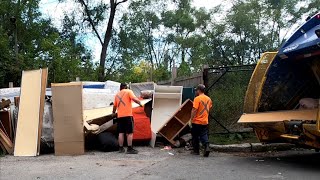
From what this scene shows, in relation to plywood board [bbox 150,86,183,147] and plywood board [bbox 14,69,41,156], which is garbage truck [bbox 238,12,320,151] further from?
plywood board [bbox 14,69,41,156]

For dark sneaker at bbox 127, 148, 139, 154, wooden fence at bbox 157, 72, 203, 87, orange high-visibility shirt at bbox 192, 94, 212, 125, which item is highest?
wooden fence at bbox 157, 72, 203, 87

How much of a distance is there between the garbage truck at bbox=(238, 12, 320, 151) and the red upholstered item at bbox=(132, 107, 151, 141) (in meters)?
2.82

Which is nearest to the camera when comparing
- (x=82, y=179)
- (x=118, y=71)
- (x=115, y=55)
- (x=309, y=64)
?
(x=82, y=179)

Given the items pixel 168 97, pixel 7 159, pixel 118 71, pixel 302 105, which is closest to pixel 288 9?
pixel 118 71

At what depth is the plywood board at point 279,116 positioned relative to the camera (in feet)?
23.5

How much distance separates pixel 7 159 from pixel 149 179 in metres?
3.66

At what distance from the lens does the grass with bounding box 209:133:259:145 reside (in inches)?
391

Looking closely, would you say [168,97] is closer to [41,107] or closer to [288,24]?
[41,107]

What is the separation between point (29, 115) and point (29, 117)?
0.05 metres

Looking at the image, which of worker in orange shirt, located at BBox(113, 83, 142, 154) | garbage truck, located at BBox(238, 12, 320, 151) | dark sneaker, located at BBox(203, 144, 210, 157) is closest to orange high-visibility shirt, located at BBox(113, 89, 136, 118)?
worker in orange shirt, located at BBox(113, 83, 142, 154)

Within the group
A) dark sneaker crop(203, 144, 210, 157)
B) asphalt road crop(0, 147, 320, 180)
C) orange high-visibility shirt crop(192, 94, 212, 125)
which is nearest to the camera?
asphalt road crop(0, 147, 320, 180)

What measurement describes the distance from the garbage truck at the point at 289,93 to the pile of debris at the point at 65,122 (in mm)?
2663

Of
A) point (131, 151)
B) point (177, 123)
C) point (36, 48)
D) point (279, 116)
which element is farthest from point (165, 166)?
point (36, 48)

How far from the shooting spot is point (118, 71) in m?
32.4
